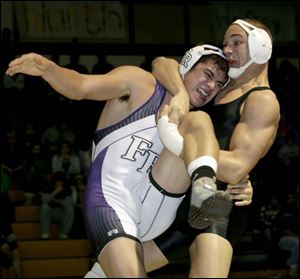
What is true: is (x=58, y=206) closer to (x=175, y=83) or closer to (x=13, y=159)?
(x=13, y=159)

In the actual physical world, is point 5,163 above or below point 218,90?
below

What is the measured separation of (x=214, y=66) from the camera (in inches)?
179

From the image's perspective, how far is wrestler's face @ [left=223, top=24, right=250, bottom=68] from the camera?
14.9 ft

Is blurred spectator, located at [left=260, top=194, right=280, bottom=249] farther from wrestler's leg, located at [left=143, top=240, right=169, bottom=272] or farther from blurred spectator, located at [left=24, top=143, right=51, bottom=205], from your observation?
wrestler's leg, located at [left=143, top=240, right=169, bottom=272]

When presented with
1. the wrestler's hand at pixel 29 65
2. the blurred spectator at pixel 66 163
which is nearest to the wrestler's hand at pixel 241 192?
the wrestler's hand at pixel 29 65

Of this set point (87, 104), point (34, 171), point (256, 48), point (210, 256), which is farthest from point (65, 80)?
point (87, 104)

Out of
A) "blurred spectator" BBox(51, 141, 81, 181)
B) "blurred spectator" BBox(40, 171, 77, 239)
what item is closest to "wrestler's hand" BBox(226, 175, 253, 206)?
"blurred spectator" BBox(40, 171, 77, 239)

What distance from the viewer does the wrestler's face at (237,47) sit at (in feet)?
14.9

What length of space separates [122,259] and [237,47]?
1468 mm

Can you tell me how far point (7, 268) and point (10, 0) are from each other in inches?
197

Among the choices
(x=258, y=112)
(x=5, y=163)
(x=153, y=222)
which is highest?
(x=258, y=112)

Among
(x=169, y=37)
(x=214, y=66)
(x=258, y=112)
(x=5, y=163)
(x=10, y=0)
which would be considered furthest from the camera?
(x=169, y=37)

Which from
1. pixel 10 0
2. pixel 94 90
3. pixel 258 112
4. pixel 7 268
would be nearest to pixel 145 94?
pixel 94 90

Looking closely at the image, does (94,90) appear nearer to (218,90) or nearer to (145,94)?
(145,94)
